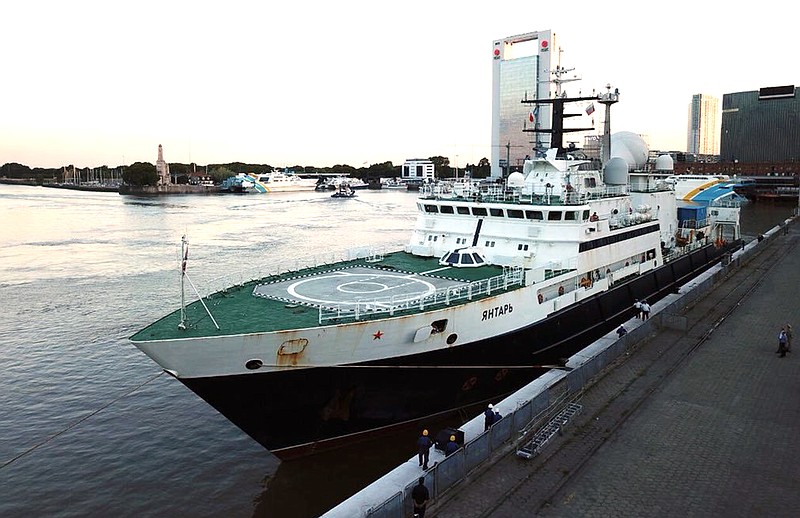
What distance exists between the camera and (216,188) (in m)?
180

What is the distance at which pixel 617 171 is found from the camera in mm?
29016

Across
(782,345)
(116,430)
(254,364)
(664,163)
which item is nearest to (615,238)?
(782,345)

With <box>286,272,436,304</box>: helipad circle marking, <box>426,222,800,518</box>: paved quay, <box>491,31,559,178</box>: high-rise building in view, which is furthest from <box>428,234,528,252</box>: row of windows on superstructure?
<box>491,31,559,178</box>: high-rise building

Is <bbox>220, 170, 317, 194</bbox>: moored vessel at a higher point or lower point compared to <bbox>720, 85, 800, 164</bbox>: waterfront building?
lower

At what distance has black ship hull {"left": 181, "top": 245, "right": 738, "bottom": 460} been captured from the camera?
48.1ft

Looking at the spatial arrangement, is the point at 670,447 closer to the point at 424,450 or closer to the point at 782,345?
the point at 424,450

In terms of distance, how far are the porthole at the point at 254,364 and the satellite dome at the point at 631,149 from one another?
27759 millimetres

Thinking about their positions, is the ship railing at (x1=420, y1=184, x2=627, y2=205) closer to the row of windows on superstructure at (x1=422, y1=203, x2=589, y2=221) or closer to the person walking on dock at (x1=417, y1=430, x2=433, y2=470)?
the row of windows on superstructure at (x1=422, y1=203, x2=589, y2=221)

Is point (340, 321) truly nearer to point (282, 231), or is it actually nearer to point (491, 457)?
point (491, 457)

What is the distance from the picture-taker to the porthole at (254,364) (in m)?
14.1

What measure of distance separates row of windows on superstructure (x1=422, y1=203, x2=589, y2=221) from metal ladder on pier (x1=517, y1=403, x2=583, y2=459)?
9.50m

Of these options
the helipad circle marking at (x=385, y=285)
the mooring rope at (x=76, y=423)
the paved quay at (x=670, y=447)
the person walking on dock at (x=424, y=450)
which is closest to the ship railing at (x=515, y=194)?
the helipad circle marking at (x=385, y=285)

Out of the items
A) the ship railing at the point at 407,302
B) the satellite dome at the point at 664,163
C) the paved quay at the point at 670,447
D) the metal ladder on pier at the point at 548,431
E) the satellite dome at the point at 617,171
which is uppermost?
the satellite dome at the point at 664,163

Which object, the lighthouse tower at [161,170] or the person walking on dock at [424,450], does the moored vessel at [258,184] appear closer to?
the lighthouse tower at [161,170]
